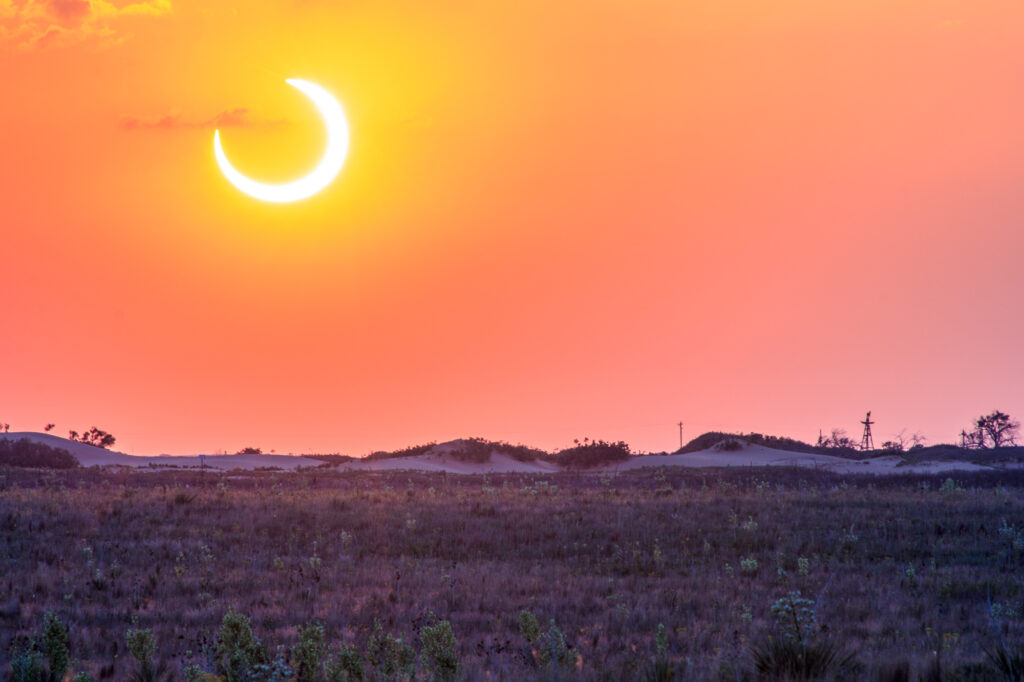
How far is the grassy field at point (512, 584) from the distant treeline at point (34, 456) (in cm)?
2587

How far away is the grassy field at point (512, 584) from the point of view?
10172 millimetres

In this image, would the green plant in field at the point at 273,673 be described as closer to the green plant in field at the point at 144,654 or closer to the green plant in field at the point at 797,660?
the green plant in field at the point at 144,654

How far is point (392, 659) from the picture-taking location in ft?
32.4

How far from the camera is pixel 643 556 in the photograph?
63.2 feet

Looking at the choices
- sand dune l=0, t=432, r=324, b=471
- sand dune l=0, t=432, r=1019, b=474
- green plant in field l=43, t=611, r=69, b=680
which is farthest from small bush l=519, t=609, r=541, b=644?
sand dune l=0, t=432, r=324, b=471

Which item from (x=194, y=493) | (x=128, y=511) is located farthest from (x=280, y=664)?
(x=194, y=493)

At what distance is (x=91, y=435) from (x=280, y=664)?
95825mm

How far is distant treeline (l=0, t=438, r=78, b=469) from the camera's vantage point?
53791mm

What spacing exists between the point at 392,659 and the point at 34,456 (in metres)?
52.8

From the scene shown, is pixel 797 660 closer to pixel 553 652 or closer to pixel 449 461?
pixel 553 652

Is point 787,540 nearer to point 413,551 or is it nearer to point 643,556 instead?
point 643,556

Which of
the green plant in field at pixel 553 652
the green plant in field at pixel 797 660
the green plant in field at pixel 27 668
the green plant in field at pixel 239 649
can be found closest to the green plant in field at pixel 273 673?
the green plant in field at pixel 239 649

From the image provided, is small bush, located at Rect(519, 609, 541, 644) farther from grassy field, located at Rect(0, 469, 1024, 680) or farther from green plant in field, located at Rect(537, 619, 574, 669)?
green plant in field, located at Rect(537, 619, 574, 669)

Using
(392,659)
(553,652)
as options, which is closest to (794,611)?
(553,652)
